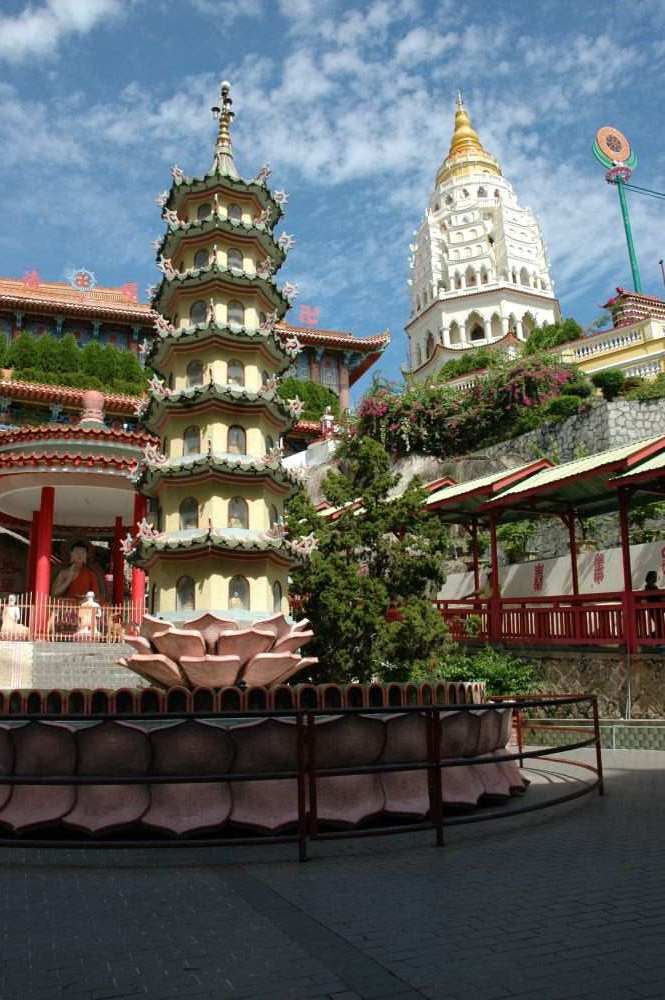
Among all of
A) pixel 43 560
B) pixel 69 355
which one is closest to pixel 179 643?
pixel 43 560

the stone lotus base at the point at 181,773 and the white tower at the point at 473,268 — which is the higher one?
the white tower at the point at 473,268

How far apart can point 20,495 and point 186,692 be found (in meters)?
18.1

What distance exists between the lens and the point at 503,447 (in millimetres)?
32438

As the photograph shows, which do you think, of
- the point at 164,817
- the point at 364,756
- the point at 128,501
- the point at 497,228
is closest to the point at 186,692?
the point at 164,817

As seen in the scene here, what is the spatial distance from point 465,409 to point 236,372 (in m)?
20.8

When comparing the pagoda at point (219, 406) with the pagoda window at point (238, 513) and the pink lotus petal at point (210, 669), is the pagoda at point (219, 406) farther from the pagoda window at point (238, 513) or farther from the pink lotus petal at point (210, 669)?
the pink lotus petal at point (210, 669)

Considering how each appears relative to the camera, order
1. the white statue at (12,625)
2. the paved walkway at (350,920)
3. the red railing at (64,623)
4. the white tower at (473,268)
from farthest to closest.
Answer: the white tower at (473,268) < the red railing at (64,623) < the white statue at (12,625) < the paved walkway at (350,920)

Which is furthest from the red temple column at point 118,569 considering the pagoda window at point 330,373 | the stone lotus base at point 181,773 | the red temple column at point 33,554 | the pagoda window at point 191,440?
the pagoda window at point 330,373

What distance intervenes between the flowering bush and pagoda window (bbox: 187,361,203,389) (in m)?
19.3

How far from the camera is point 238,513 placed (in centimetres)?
1436

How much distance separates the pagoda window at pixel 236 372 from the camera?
1512cm

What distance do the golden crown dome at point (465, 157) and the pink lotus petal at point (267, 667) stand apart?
5968cm

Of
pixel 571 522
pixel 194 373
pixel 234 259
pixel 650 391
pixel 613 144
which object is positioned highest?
pixel 613 144

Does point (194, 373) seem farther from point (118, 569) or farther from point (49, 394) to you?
point (49, 394)
